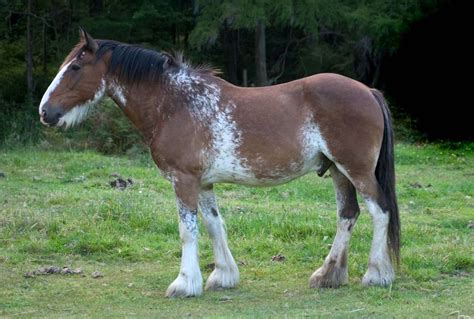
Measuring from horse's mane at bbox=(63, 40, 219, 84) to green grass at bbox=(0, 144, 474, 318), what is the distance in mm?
1977

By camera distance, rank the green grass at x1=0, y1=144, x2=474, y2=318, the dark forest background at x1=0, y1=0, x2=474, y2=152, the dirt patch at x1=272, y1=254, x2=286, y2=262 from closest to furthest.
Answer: the green grass at x1=0, y1=144, x2=474, y2=318, the dirt patch at x1=272, y1=254, x2=286, y2=262, the dark forest background at x1=0, y1=0, x2=474, y2=152

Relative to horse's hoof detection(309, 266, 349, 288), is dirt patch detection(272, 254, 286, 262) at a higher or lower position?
lower

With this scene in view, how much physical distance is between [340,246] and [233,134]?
1428mm

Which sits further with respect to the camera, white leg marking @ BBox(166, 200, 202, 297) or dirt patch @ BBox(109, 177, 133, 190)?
dirt patch @ BBox(109, 177, 133, 190)

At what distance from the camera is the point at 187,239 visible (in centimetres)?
734

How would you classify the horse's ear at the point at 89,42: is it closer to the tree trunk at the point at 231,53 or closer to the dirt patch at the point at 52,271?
the dirt patch at the point at 52,271

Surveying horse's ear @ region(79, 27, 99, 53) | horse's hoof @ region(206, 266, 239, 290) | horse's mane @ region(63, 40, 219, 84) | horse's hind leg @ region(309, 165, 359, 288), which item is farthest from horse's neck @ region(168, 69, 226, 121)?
horse's hoof @ region(206, 266, 239, 290)

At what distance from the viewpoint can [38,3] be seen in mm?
28656

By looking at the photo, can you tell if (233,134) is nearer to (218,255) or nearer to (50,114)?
(218,255)

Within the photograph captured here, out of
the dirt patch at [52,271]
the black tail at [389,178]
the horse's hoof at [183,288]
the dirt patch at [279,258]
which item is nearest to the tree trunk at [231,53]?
the dirt patch at [279,258]

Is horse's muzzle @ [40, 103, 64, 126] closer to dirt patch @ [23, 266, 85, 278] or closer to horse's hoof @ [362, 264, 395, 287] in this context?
dirt patch @ [23, 266, 85, 278]

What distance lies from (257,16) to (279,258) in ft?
49.3

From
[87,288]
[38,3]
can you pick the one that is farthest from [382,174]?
[38,3]

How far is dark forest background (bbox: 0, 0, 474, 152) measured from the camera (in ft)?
68.5
